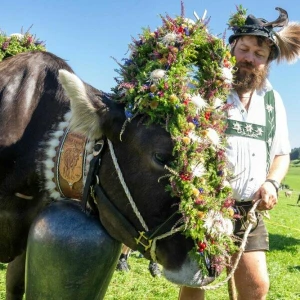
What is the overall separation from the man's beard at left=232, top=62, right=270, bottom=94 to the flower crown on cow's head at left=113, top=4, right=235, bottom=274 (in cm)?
49

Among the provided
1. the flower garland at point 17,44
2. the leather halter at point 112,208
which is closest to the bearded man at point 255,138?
the leather halter at point 112,208

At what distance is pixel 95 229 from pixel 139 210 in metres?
0.46

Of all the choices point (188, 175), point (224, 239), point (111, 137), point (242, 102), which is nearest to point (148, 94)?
point (111, 137)

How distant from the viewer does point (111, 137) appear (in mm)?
2729

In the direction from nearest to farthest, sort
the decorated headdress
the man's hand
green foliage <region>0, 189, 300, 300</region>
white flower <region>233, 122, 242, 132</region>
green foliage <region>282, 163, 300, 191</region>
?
the man's hand < white flower <region>233, 122, 242, 132</region> < the decorated headdress < green foliage <region>0, 189, 300, 300</region> < green foliage <region>282, 163, 300, 191</region>

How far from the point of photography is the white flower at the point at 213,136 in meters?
2.55

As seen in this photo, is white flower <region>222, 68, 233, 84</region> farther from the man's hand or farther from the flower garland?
the flower garland

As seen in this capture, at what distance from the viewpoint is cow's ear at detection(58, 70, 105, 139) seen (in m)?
2.62

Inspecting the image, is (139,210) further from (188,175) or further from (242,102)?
(242,102)

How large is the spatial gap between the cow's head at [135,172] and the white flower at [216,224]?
136 mm

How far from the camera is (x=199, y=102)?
2.59m

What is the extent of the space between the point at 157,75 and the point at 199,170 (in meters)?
0.62

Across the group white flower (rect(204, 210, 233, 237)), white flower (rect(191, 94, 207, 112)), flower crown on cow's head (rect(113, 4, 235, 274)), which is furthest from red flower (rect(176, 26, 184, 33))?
white flower (rect(204, 210, 233, 237))

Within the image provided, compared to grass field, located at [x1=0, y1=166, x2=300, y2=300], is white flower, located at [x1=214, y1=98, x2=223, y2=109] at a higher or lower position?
higher
